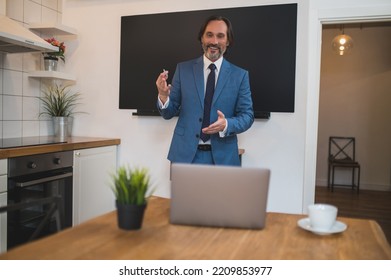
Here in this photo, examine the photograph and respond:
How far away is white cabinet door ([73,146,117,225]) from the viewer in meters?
2.90

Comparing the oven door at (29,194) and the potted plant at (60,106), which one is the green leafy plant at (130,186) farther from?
the potted plant at (60,106)

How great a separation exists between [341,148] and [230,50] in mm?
3919

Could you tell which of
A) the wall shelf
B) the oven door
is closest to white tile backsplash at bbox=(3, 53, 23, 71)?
the wall shelf

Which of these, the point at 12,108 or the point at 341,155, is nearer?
the point at 12,108

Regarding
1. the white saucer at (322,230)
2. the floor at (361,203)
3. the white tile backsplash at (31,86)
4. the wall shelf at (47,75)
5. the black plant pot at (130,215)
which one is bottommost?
the floor at (361,203)

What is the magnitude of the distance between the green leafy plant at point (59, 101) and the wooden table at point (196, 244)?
2.44m

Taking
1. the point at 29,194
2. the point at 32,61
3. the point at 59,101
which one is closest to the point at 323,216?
the point at 29,194

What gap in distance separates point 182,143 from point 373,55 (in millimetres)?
4790

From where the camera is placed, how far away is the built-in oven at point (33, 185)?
2.33 metres

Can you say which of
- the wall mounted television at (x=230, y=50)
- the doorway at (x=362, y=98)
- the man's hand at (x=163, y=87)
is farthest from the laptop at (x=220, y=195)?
the doorway at (x=362, y=98)

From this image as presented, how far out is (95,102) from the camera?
3.45 m

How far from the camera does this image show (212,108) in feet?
7.70

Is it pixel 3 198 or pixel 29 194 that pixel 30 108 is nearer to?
pixel 29 194
